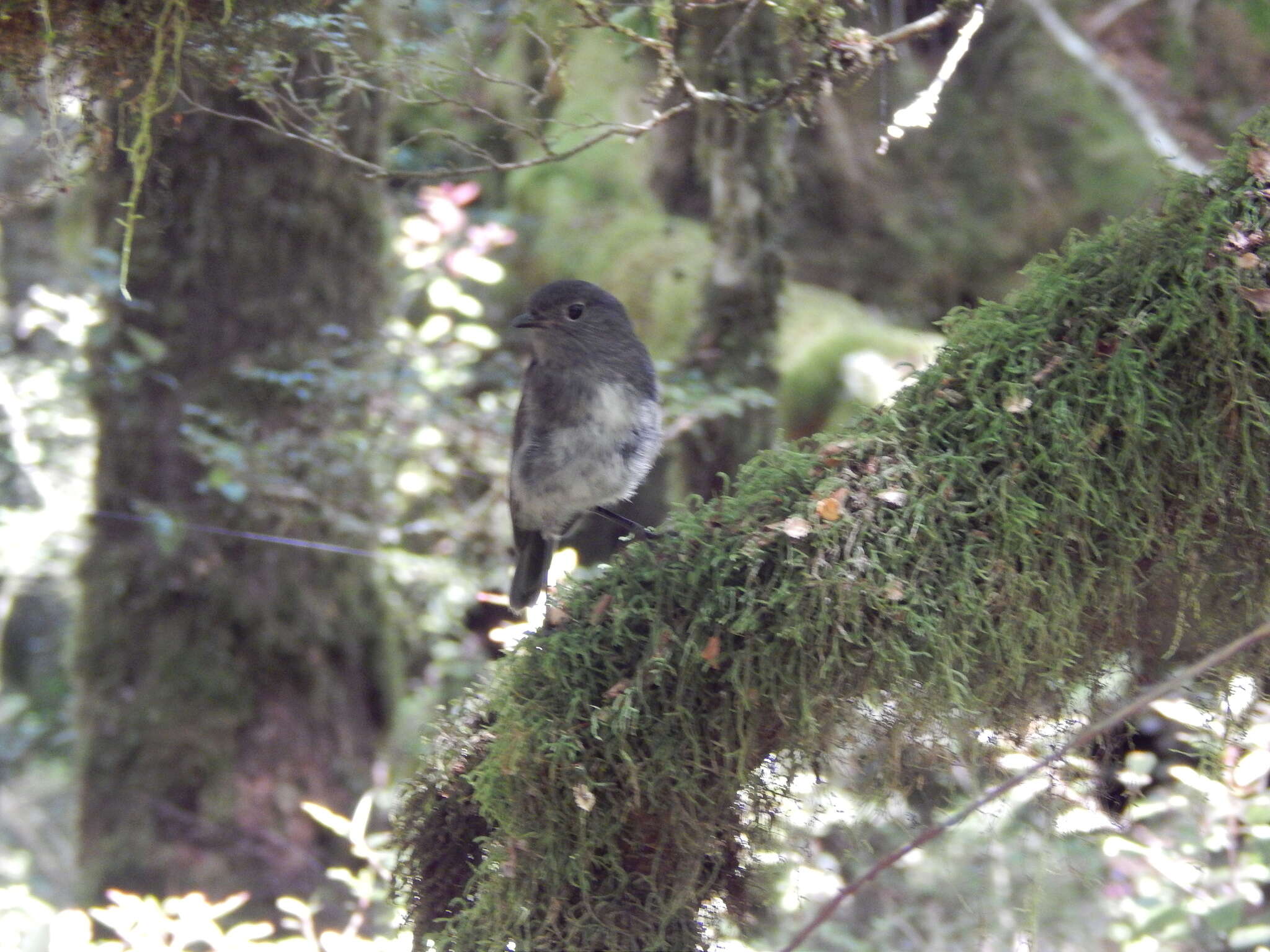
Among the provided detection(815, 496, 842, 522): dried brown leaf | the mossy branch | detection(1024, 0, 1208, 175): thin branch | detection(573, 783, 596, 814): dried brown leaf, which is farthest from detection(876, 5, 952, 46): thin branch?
detection(1024, 0, 1208, 175): thin branch

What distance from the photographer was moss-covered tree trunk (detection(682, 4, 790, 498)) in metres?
4.14

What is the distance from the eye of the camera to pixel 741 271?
425cm

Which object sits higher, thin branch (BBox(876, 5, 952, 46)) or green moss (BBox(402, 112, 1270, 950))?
thin branch (BBox(876, 5, 952, 46))

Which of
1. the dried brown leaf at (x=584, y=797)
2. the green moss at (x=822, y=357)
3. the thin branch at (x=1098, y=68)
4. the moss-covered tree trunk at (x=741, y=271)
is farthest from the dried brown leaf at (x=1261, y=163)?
the thin branch at (x=1098, y=68)

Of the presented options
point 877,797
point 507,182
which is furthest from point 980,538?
point 507,182

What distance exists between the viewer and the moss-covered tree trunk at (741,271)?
4141 millimetres

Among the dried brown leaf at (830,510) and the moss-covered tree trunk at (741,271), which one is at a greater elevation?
the moss-covered tree trunk at (741,271)

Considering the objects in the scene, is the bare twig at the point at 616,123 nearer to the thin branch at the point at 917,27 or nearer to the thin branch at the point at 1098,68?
the thin branch at the point at 917,27

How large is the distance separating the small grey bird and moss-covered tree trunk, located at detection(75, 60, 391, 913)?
1.19m

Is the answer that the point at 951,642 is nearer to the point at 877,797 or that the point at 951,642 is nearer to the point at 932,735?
the point at 932,735

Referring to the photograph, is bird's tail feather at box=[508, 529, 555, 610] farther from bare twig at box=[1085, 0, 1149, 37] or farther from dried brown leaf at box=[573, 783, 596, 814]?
bare twig at box=[1085, 0, 1149, 37]

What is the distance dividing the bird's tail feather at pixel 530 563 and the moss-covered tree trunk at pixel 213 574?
1000mm

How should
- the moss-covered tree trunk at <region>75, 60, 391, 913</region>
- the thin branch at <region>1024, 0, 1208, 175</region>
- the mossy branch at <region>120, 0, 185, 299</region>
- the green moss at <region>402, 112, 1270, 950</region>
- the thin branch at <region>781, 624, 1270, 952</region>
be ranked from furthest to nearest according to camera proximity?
the thin branch at <region>1024, 0, 1208, 175</region>, the moss-covered tree trunk at <region>75, 60, 391, 913</region>, the mossy branch at <region>120, 0, 185, 299</region>, the green moss at <region>402, 112, 1270, 950</region>, the thin branch at <region>781, 624, 1270, 952</region>

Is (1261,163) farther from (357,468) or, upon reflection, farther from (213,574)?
(213,574)
